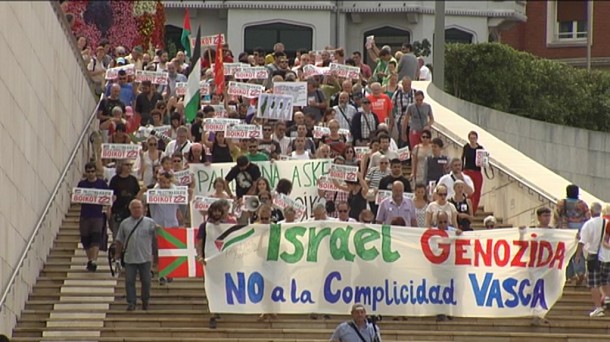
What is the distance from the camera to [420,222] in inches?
1117

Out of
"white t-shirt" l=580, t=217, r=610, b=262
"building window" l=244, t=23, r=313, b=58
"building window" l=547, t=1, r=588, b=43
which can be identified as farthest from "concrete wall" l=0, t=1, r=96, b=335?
"building window" l=547, t=1, r=588, b=43

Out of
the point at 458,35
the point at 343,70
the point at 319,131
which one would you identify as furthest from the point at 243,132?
the point at 458,35

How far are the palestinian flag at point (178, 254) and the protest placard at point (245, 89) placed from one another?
919 centimetres

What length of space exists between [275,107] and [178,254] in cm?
830

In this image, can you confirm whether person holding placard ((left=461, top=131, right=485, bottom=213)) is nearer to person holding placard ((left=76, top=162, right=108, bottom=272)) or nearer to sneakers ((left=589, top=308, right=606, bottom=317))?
sneakers ((left=589, top=308, right=606, bottom=317))

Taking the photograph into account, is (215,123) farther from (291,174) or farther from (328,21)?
(328,21)

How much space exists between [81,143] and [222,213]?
24.8 ft

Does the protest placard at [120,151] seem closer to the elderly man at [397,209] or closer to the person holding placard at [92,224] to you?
the person holding placard at [92,224]

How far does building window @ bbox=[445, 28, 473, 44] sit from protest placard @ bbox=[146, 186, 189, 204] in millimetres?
45239

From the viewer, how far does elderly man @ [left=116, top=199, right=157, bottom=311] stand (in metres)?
26.8

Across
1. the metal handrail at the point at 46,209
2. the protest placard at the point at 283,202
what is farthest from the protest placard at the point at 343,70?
the protest placard at the point at 283,202

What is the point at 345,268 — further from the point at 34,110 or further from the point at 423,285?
the point at 34,110

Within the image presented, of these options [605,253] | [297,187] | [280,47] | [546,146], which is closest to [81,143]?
[297,187]

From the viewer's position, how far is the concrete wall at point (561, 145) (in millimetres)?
44531
